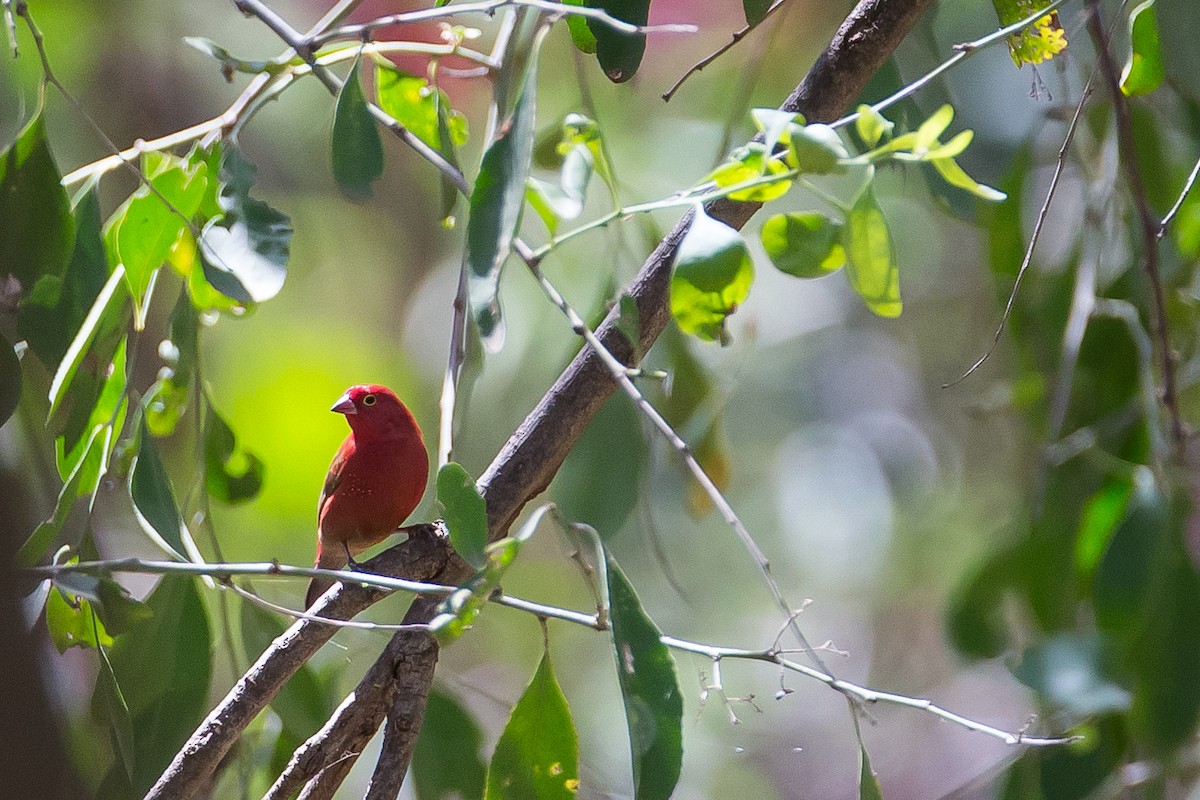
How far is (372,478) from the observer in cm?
210

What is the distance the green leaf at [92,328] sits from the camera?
4.88ft

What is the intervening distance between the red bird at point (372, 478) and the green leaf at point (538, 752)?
786 millimetres

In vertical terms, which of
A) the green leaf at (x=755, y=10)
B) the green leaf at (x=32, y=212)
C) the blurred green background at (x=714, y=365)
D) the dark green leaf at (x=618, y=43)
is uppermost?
the green leaf at (x=32, y=212)

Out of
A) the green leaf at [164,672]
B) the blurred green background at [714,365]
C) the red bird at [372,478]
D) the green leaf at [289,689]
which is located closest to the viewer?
the green leaf at [164,672]

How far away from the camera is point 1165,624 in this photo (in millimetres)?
1897

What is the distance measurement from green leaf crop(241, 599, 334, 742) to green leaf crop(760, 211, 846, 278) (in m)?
1.09

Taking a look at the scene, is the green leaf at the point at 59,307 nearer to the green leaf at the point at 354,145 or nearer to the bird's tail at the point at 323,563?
the green leaf at the point at 354,145

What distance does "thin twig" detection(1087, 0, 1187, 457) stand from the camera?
1.52m

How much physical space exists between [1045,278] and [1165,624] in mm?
794

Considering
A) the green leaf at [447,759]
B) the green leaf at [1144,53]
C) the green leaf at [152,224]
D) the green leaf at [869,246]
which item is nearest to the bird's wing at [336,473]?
the green leaf at [447,759]

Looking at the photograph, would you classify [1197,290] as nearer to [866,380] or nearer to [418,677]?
[418,677]

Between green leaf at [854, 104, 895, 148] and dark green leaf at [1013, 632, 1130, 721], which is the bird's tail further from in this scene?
green leaf at [854, 104, 895, 148]

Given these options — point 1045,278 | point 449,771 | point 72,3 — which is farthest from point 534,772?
point 72,3

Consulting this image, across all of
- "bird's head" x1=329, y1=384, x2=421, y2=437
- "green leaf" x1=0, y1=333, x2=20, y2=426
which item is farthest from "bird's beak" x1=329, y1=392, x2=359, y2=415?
"green leaf" x1=0, y1=333, x2=20, y2=426
